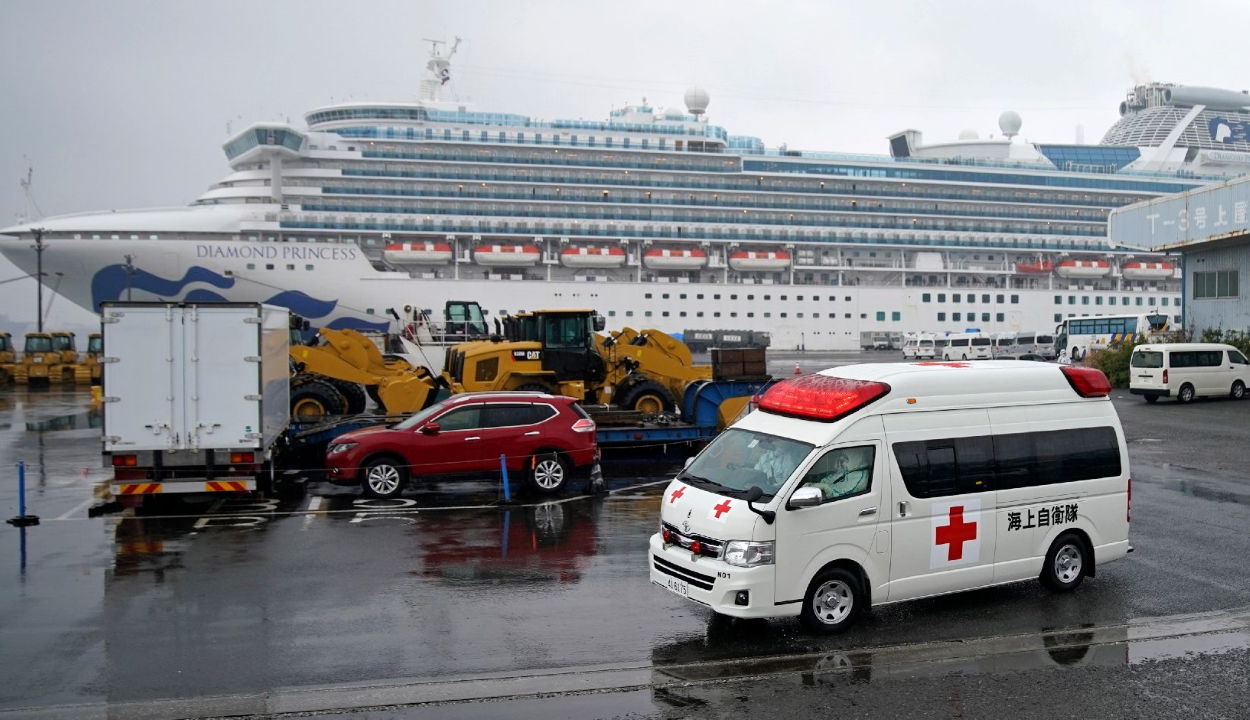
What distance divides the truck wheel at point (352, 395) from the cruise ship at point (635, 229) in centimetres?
2039

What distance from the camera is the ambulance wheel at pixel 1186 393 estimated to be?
78.1 feet

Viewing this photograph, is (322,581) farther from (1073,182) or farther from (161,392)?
(1073,182)

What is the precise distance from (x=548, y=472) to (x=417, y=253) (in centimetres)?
3456

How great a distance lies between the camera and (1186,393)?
23891 mm

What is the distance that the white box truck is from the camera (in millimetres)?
10844

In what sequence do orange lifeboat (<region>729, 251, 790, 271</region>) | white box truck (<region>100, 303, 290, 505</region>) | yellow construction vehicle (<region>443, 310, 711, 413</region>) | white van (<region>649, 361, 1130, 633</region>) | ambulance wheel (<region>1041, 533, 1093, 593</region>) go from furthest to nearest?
1. orange lifeboat (<region>729, 251, 790, 271</region>)
2. yellow construction vehicle (<region>443, 310, 711, 413</region>)
3. white box truck (<region>100, 303, 290, 505</region>)
4. ambulance wheel (<region>1041, 533, 1093, 593</region>)
5. white van (<region>649, 361, 1130, 633</region>)

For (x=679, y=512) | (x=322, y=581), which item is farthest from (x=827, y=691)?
(x=322, y=581)

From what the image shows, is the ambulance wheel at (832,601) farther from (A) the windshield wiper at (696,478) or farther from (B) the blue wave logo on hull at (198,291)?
(B) the blue wave logo on hull at (198,291)

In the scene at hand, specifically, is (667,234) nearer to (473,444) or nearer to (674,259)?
(674,259)

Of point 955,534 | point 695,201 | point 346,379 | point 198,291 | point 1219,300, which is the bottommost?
point 955,534

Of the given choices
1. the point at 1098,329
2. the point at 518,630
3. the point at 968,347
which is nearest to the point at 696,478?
the point at 518,630

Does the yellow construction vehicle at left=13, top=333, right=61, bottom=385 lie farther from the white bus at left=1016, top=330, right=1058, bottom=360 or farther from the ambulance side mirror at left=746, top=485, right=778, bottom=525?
the white bus at left=1016, top=330, right=1058, bottom=360

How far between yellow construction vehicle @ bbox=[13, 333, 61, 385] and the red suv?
91.8 feet

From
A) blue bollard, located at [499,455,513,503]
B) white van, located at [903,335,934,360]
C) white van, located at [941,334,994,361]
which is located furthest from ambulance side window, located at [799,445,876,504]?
white van, located at [903,335,934,360]
